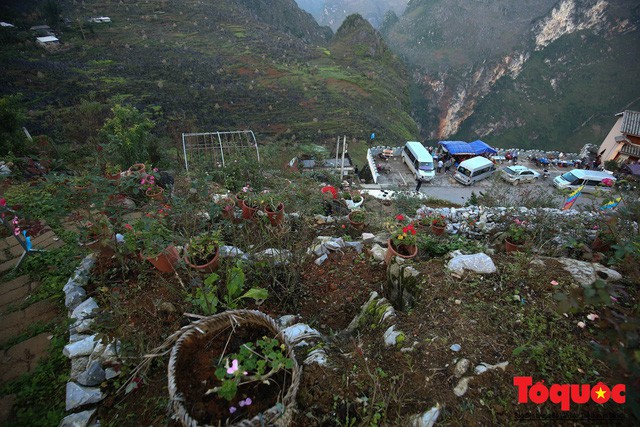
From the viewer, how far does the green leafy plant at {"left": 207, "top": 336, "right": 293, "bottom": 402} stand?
1.65 meters

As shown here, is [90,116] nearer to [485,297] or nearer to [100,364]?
[100,364]

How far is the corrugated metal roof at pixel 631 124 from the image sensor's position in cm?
1598

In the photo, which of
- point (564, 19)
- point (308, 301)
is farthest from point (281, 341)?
point (564, 19)

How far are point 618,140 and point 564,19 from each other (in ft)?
179

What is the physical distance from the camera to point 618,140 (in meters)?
17.1

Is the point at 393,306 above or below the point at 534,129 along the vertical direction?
above

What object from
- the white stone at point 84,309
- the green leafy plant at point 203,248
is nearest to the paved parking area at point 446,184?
the green leafy plant at point 203,248

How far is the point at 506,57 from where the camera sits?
183ft

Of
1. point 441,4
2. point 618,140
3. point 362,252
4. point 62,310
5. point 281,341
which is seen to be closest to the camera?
point 281,341

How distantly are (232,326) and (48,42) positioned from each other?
37462 millimetres

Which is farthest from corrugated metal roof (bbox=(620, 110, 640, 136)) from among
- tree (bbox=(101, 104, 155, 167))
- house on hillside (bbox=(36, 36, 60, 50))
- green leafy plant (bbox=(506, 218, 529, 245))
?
house on hillside (bbox=(36, 36, 60, 50))

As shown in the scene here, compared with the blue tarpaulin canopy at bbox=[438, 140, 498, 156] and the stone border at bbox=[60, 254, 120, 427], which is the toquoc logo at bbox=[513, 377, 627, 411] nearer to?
the stone border at bbox=[60, 254, 120, 427]

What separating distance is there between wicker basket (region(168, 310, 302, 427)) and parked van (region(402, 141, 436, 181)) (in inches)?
639

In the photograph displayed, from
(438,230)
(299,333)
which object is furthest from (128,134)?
(438,230)
